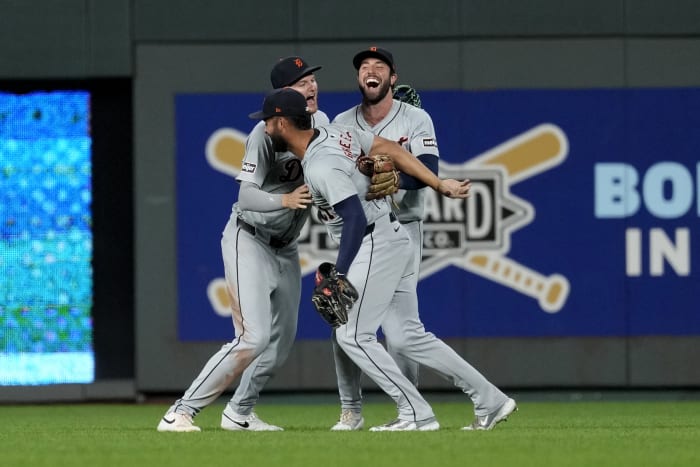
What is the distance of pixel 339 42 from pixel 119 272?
2.67 metres

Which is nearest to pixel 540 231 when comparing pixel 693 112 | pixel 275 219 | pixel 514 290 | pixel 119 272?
pixel 514 290

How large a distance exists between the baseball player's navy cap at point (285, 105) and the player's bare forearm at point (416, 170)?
1.82ft

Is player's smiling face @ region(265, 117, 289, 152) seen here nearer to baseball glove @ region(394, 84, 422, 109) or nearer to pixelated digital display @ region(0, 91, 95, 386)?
baseball glove @ region(394, 84, 422, 109)

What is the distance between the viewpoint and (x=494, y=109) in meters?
12.1

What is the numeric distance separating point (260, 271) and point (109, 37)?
4.67 metres

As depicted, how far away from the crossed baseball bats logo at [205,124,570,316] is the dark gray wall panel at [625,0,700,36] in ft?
3.57

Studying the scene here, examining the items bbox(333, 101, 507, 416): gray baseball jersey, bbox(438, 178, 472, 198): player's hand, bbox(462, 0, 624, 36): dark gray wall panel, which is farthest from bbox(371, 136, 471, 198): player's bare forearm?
bbox(462, 0, 624, 36): dark gray wall panel

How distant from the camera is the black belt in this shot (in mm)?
7949

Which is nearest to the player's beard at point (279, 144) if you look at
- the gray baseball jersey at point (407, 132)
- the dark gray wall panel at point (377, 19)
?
the gray baseball jersey at point (407, 132)

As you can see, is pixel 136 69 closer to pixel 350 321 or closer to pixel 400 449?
pixel 350 321

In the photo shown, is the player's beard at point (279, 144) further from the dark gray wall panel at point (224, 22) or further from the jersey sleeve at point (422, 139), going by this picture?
the dark gray wall panel at point (224, 22)

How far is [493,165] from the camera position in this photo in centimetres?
1198

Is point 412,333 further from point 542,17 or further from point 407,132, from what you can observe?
point 542,17

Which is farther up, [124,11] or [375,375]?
[124,11]
